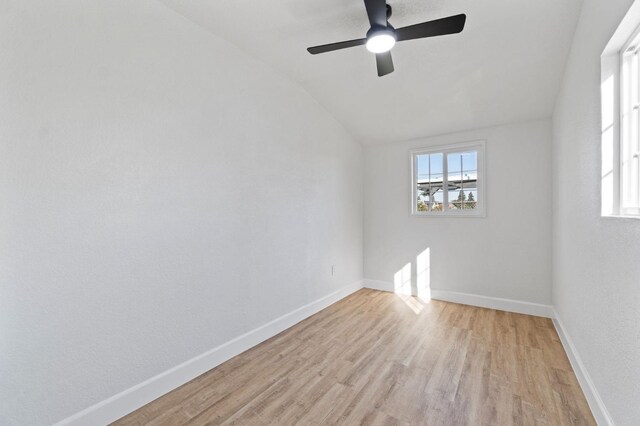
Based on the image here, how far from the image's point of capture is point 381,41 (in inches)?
75.6

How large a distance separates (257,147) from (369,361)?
220 centimetres

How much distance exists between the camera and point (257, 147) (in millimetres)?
2807

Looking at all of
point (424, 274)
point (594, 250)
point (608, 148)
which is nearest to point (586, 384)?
point (594, 250)

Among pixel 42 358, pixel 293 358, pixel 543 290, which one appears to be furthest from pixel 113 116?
pixel 543 290

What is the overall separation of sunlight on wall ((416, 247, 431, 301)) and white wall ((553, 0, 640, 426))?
153cm

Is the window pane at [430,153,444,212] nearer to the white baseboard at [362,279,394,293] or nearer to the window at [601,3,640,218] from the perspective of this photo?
the white baseboard at [362,279,394,293]

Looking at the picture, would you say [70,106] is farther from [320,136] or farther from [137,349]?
[320,136]

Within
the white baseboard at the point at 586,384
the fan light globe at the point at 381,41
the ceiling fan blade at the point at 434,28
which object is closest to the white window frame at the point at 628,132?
the ceiling fan blade at the point at 434,28

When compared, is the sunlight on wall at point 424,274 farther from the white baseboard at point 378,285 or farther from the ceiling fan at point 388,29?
the ceiling fan at point 388,29

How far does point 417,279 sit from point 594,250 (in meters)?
2.55

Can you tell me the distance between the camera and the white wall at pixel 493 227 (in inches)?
134

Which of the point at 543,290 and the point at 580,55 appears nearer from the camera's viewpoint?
the point at 580,55

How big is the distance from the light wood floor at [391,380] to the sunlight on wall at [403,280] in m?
1.06

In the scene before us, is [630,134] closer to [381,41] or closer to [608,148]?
[608,148]
